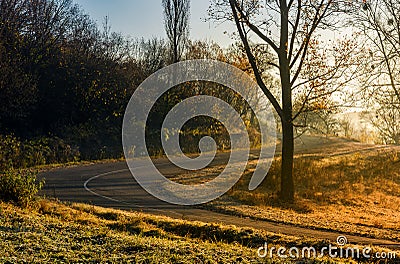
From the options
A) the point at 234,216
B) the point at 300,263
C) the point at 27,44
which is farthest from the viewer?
the point at 27,44

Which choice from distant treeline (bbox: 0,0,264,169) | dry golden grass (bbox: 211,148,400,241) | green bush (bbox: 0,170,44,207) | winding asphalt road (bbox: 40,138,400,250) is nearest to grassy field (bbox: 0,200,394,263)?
green bush (bbox: 0,170,44,207)

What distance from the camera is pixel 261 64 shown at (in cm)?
1855

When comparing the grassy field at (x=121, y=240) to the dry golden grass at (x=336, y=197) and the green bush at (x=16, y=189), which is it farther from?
the dry golden grass at (x=336, y=197)

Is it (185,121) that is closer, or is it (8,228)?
(8,228)

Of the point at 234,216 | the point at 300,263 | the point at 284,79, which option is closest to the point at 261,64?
the point at 284,79

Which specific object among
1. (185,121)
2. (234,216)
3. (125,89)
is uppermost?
(125,89)

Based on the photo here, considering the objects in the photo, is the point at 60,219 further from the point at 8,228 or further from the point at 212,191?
the point at 212,191

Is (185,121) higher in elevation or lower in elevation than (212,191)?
higher

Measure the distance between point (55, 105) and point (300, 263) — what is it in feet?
98.0

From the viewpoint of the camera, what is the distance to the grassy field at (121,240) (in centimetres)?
694

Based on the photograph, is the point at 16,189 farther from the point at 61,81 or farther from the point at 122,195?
the point at 61,81

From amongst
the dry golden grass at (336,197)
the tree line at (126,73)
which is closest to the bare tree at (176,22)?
the tree line at (126,73)

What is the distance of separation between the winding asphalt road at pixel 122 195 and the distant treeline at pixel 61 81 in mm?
5155

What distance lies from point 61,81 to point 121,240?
28.6 metres
